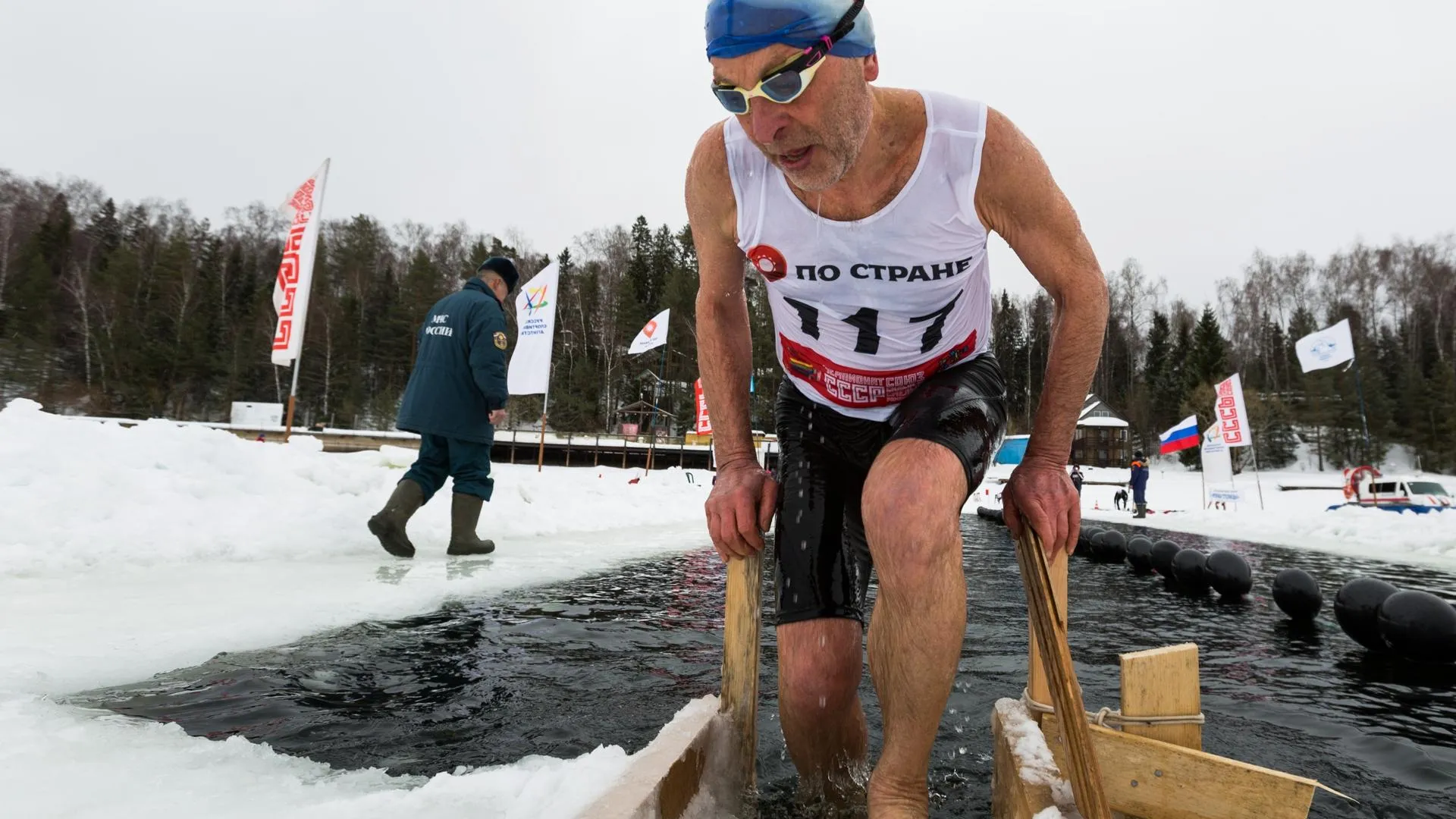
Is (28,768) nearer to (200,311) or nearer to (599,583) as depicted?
(599,583)

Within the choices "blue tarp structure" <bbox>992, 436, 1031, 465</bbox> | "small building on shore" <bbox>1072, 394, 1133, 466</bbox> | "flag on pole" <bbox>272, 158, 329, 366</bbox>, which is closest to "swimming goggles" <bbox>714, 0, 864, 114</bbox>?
→ "flag on pole" <bbox>272, 158, 329, 366</bbox>

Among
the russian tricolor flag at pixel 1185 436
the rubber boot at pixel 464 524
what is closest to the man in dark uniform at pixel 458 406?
the rubber boot at pixel 464 524

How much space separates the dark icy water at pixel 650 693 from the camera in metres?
2.05

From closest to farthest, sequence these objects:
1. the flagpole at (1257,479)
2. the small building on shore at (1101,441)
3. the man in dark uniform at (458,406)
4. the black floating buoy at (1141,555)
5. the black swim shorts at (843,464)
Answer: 1. the black swim shorts at (843,464)
2. the man in dark uniform at (458,406)
3. the black floating buoy at (1141,555)
4. the flagpole at (1257,479)
5. the small building on shore at (1101,441)

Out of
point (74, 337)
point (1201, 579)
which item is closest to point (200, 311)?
point (74, 337)

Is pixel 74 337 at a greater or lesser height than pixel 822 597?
greater

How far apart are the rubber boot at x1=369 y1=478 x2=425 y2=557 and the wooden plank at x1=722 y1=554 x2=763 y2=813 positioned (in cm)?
386

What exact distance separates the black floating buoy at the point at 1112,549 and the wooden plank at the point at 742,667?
807 cm

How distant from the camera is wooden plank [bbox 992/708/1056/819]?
1.36 m

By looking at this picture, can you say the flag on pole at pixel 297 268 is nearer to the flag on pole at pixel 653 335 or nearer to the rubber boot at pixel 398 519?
A: the rubber boot at pixel 398 519

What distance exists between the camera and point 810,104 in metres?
1.45

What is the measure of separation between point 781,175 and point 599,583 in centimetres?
402

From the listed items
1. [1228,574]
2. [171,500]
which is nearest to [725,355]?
[171,500]

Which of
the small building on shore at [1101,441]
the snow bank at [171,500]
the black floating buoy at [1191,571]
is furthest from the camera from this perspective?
the small building on shore at [1101,441]
